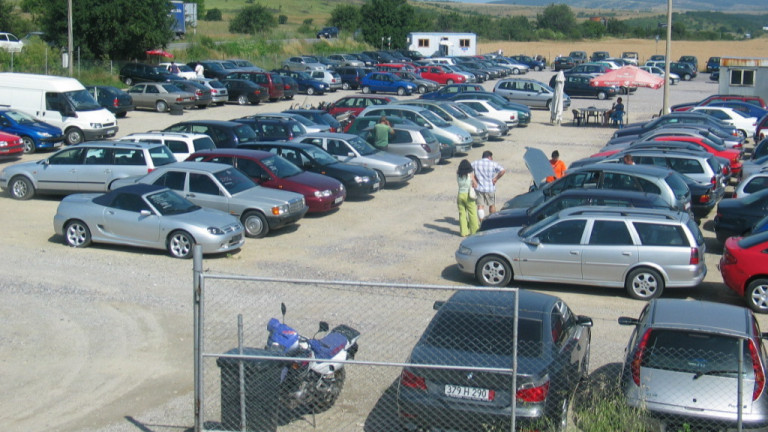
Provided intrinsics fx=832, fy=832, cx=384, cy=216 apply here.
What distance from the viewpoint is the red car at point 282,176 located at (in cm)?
1836

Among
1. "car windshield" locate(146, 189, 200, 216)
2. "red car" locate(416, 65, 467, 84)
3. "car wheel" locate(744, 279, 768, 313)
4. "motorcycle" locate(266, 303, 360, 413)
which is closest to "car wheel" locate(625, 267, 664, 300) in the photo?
"car wheel" locate(744, 279, 768, 313)

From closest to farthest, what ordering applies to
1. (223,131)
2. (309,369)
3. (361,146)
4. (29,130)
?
1. (309,369)
2. (361,146)
3. (223,131)
4. (29,130)

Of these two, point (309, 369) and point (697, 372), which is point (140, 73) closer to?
point (309, 369)

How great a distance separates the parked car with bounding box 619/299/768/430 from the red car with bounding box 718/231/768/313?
481cm

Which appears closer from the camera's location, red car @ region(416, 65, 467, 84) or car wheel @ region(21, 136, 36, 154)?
car wheel @ region(21, 136, 36, 154)

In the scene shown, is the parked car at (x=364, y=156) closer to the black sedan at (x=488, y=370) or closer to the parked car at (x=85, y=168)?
the parked car at (x=85, y=168)

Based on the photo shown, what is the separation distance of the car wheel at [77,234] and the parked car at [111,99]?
19808mm

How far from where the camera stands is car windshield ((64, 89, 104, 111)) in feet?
94.1

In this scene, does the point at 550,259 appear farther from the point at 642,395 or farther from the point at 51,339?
the point at 51,339

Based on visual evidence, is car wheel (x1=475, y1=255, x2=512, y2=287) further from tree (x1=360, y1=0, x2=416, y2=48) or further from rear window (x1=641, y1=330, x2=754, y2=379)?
tree (x1=360, y1=0, x2=416, y2=48)

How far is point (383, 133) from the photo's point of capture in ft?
77.1

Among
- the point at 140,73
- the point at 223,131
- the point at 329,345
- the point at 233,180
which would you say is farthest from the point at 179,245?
the point at 140,73

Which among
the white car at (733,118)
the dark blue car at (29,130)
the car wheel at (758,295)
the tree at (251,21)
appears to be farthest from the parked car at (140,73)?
the tree at (251,21)

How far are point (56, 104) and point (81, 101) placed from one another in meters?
0.90
